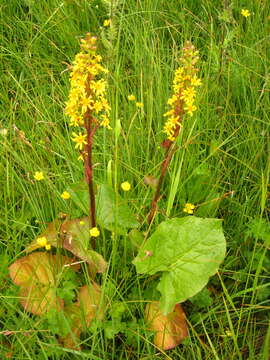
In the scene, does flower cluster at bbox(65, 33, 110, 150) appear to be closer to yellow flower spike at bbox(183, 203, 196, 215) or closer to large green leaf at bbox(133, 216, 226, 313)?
large green leaf at bbox(133, 216, 226, 313)

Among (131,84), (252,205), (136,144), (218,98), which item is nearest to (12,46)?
(131,84)

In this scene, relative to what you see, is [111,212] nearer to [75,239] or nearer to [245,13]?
[75,239]

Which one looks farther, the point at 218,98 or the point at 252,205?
the point at 218,98

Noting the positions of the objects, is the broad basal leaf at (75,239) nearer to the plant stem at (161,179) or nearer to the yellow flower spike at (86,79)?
the plant stem at (161,179)

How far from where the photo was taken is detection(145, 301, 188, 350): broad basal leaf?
1589 millimetres

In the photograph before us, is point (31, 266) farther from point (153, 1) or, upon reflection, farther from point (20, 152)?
point (153, 1)

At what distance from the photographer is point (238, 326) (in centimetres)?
158

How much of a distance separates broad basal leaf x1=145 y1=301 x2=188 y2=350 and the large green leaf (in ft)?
0.34

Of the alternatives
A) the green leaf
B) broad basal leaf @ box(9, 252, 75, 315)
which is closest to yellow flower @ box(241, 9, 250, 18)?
the green leaf

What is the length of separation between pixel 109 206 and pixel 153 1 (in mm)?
1820

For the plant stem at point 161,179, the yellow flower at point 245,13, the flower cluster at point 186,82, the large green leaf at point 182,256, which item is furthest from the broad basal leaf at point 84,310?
the yellow flower at point 245,13

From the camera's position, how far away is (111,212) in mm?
1807

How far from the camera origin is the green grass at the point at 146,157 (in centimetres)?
162

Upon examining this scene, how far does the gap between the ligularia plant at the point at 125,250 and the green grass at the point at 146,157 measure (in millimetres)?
63
